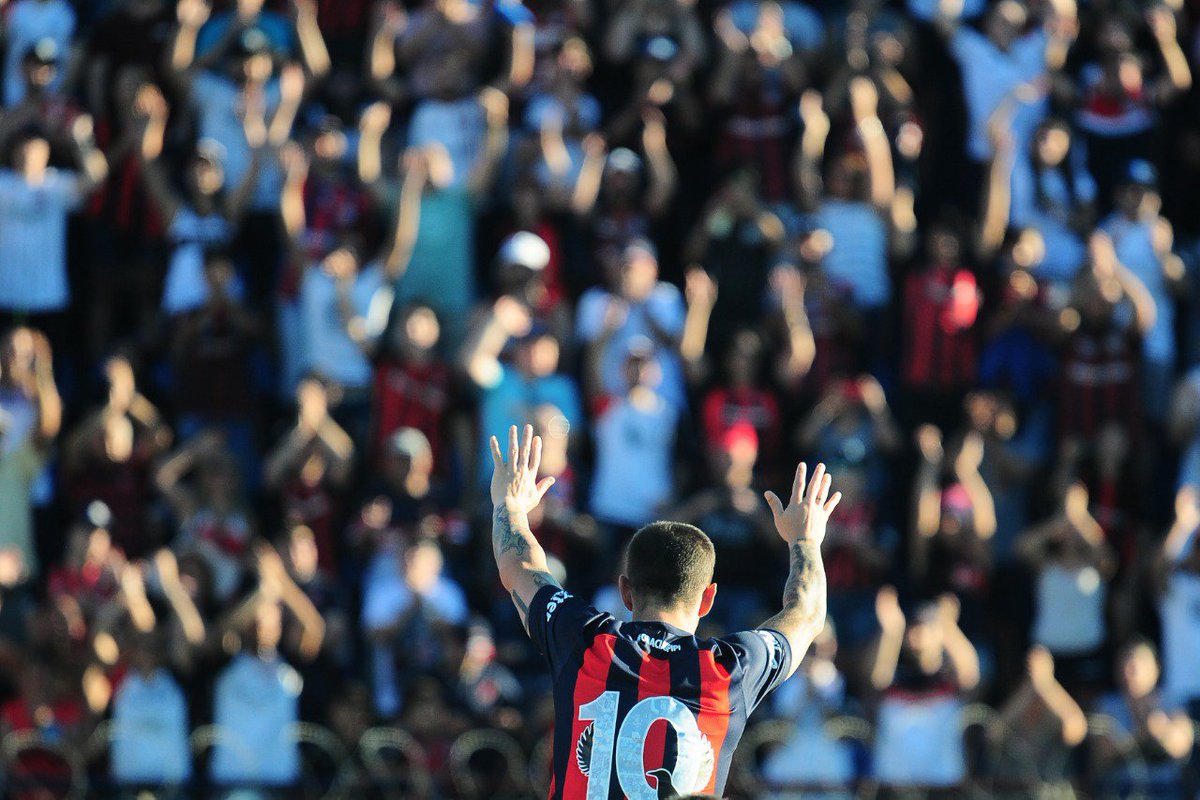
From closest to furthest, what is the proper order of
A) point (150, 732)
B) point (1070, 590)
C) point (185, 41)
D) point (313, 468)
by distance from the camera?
point (150, 732)
point (1070, 590)
point (313, 468)
point (185, 41)

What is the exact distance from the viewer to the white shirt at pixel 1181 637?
13.9 meters

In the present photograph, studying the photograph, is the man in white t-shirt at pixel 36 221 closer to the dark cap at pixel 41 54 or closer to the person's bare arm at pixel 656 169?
the dark cap at pixel 41 54

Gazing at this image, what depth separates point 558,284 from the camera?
15.3m

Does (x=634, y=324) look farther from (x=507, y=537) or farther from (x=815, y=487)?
(x=507, y=537)

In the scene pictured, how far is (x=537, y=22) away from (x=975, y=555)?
5500mm

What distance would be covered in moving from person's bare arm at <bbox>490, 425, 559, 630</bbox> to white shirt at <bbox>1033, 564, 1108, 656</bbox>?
8.43 meters

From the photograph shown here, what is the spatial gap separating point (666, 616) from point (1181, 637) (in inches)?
348

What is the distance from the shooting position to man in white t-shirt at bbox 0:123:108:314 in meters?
15.5

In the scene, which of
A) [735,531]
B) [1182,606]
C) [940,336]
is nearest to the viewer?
[735,531]

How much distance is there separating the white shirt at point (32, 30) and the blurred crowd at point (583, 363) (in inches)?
1.4

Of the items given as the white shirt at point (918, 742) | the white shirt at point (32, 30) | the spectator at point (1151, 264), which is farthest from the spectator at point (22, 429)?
the spectator at point (1151, 264)

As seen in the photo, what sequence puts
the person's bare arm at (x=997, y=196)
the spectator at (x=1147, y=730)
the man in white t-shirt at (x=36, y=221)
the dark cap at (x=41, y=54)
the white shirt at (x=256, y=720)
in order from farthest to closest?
1. the dark cap at (x=41, y=54)
2. the person's bare arm at (x=997, y=196)
3. the man in white t-shirt at (x=36, y=221)
4. the white shirt at (x=256, y=720)
5. the spectator at (x=1147, y=730)

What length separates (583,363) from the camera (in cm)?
1495

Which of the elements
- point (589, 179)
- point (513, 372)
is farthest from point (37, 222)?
point (589, 179)
